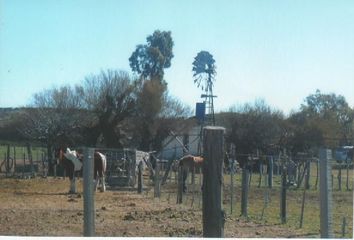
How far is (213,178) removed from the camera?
4219 millimetres

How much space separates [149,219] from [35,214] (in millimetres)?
1815

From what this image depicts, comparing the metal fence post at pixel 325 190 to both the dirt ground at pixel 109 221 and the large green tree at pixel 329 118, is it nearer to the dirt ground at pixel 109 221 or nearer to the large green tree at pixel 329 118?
the dirt ground at pixel 109 221

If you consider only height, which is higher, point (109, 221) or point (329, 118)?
point (329, 118)

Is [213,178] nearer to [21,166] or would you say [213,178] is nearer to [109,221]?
[109,221]

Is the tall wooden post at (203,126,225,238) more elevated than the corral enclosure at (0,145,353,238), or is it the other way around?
the tall wooden post at (203,126,225,238)

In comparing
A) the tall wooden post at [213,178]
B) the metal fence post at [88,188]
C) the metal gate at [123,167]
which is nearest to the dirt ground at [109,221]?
the metal fence post at [88,188]

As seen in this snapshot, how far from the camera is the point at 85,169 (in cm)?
479

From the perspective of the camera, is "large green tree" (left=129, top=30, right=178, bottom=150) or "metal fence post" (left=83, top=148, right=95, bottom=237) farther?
"large green tree" (left=129, top=30, right=178, bottom=150)

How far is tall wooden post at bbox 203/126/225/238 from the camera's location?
4.21 m

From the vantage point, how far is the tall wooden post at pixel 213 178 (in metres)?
4.21

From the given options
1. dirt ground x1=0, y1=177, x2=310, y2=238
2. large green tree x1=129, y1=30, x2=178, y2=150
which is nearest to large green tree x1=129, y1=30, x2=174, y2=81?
large green tree x1=129, y1=30, x2=178, y2=150

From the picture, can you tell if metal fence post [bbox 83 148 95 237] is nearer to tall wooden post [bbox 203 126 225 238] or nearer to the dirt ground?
tall wooden post [bbox 203 126 225 238]

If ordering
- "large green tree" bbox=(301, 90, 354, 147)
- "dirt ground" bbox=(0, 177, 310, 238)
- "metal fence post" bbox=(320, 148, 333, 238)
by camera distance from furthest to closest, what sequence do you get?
1. "large green tree" bbox=(301, 90, 354, 147)
2. "dirt ground" bbox=(0, 177, 310, 238)
3. "metal fence post" bbox=(320, 148, 333, 238)

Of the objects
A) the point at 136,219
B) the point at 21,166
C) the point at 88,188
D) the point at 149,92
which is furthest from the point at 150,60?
the point at 88,188
